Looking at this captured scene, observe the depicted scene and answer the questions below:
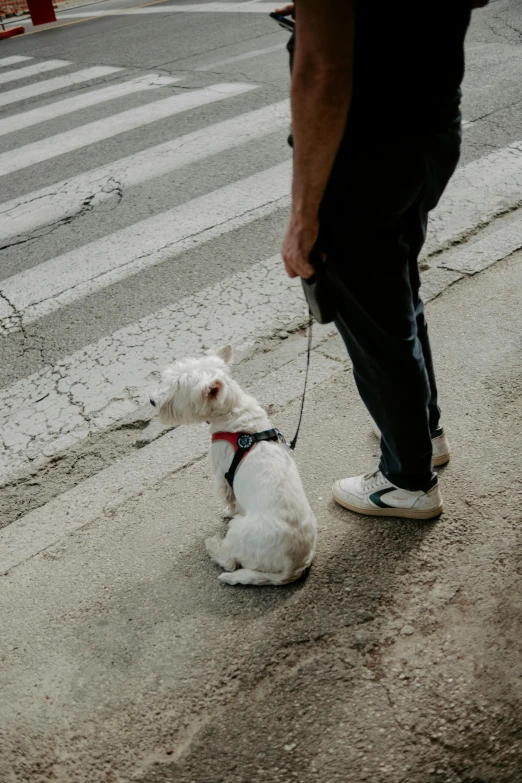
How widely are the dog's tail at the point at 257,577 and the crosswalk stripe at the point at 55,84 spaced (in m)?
8.03

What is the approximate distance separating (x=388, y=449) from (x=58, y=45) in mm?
11669

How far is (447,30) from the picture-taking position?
195 centimetres

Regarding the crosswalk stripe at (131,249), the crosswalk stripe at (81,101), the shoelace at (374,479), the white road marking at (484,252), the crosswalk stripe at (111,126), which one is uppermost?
the crosswalk stripe at (81,101)

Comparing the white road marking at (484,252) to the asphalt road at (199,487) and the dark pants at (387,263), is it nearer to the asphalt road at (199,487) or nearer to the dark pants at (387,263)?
the asphalt road at (199,487)

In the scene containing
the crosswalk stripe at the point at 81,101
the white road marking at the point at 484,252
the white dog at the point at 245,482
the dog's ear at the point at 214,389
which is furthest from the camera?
the crosswalk stripe at the point at 81,101

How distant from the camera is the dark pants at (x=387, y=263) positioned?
81.2 inches

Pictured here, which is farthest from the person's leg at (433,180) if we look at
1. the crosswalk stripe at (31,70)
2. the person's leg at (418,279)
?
the crosswalk stripe at (31,70)

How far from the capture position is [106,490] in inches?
126

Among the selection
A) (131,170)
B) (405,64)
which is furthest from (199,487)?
(131,170)

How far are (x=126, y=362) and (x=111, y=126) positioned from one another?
437 cm

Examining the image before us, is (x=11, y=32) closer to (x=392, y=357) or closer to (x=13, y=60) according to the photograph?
(x=13, y=60)

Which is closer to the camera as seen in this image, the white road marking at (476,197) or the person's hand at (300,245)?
the person's hand at (300,245)

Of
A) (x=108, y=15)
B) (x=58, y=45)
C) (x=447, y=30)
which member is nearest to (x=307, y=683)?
(x=447, y=30)

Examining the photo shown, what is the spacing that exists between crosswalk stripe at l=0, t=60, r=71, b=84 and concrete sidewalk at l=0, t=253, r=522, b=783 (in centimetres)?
888
